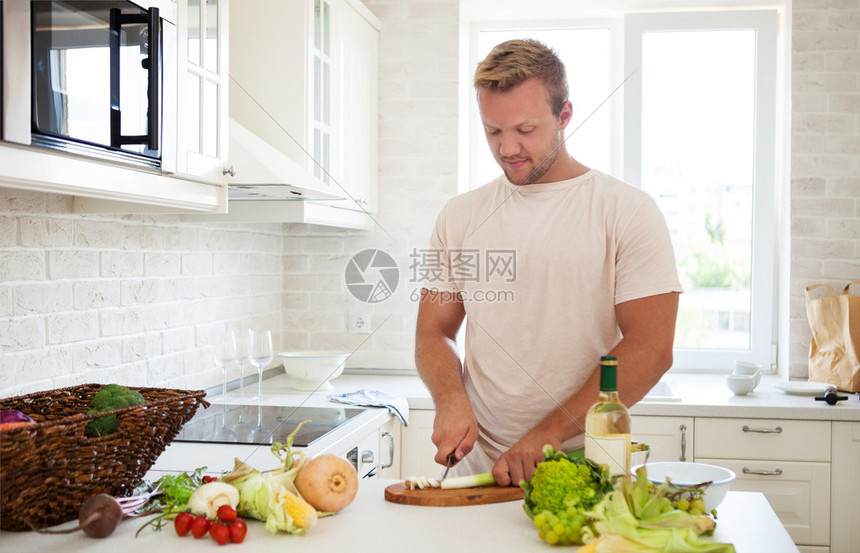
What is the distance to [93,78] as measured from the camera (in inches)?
56.0

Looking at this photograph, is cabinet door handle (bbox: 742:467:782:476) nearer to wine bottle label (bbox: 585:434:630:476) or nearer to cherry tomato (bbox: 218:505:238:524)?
wine bottle label (bbox: 585:434:630:476)

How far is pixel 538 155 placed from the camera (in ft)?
5.61

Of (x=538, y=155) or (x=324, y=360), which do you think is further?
Answer: (x=324, y=360)

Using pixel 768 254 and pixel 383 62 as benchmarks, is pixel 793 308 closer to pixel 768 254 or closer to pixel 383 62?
pixel 768 254

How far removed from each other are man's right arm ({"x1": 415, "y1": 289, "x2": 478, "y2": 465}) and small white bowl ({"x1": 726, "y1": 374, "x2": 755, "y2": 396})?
1406 millimetres

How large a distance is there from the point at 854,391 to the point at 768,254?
0.72m

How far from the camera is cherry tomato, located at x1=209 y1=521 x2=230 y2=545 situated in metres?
1.17

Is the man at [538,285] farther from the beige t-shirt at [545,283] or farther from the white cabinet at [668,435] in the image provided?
the white cabinet at [668,435]

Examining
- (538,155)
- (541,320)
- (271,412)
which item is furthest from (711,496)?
(271,412)

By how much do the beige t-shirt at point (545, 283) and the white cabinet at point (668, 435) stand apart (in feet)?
3.59

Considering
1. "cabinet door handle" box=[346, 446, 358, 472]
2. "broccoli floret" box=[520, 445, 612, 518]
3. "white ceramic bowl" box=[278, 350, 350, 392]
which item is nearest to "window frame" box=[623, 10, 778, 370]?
"white ceramic bowl" box=[278, 350, 350, 392]

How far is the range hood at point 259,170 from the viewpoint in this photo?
2123mm

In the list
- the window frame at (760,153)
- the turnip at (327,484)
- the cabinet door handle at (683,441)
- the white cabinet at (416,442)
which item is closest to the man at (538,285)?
the turnip at (327,484)
